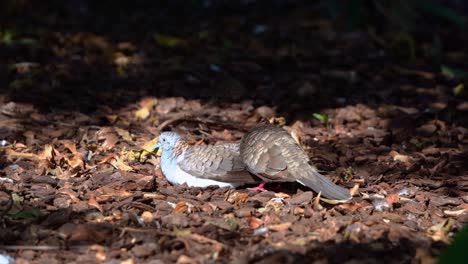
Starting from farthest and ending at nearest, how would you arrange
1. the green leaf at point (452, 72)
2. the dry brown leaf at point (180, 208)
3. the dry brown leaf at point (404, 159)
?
1. the green leaf at point (452, 72)
2. the dry brown leaf at point (404, 159)
3. the dry brown leaf at point (180, 208)

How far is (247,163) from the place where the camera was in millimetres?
5992

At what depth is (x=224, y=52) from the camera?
9750mm

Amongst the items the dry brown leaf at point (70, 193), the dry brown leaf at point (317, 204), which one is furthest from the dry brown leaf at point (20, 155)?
the dry brown leaf at point (317, 204)

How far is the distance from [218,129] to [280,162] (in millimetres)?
1654

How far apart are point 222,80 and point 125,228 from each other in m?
3.82

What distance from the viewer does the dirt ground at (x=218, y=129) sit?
5.10 meters

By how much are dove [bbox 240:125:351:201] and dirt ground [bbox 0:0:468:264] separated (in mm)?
129

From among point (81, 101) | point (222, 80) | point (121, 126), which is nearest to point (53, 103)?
point (81, 101)

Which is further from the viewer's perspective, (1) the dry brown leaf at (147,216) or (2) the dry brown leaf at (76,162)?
(2) the dry brown leaf at (76,162)

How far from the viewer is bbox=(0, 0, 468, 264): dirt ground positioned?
5.10 m

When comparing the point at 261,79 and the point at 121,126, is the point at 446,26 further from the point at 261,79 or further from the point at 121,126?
the point at 121,126

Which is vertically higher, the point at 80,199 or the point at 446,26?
the point at 446,26

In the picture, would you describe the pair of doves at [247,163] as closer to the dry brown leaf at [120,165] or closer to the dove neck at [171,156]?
the dove neck at [171,156]

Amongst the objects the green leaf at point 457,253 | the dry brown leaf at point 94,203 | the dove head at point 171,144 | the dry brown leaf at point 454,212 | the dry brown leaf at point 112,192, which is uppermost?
the green leaf at point 457,253
